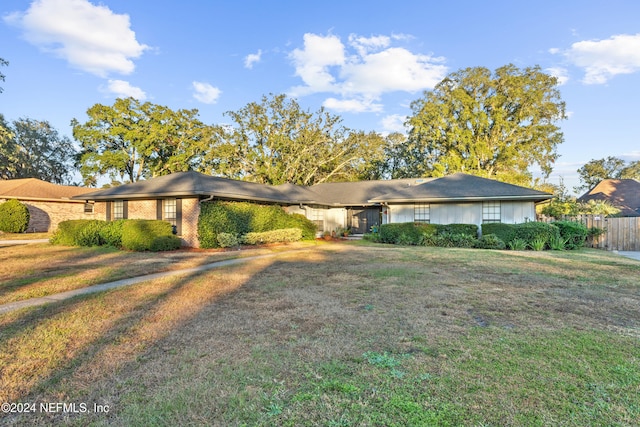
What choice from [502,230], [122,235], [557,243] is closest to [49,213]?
[122,235]

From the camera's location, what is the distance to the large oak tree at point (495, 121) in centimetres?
3203

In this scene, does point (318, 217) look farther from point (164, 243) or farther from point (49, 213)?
point (49, 213)

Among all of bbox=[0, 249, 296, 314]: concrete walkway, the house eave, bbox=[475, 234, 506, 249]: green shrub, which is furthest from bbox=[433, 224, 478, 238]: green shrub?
bbox=[0, 249, 296, 314]: concrete walkway

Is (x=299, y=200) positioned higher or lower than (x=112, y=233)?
higher

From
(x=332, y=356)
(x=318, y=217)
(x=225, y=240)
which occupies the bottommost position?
(x=332, y=356)

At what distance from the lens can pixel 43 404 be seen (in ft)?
8.74

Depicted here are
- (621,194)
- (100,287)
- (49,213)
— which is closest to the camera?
(100,287)

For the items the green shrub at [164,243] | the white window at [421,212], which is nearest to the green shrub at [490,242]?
the white window at [421,212]

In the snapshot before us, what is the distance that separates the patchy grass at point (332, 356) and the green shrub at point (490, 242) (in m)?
8.91

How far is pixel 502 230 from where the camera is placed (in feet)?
51.9

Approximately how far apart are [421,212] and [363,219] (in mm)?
5400

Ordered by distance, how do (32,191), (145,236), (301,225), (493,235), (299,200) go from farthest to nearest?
(32,191), (299,200), (301,225), (493,235), (145,236)

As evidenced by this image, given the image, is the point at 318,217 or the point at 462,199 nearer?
the point at 462,199

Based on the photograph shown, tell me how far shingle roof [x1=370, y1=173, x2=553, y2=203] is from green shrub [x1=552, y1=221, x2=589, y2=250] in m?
1.53
